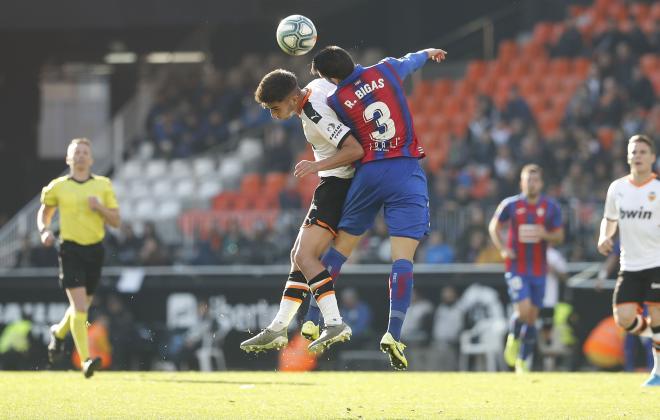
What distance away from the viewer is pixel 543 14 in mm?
26000

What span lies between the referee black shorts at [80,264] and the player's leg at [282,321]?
359 centimetres

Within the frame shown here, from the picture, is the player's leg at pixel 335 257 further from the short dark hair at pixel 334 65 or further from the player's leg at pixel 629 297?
the player's leg at pixel 629 297

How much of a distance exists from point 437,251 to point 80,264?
7.02 metres

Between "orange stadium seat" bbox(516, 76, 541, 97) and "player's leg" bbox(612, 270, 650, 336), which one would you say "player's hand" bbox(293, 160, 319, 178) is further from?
"orange stadium seat" bbox(516, 76, 541, 97)

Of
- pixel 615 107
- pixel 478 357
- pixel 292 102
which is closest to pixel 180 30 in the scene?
pixel 615 107

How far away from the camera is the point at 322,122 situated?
30.7ft

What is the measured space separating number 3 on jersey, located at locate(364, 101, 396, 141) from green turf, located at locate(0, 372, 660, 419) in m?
2.00

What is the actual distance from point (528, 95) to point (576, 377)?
11512mm

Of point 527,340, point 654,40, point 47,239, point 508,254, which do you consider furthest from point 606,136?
point 47,239

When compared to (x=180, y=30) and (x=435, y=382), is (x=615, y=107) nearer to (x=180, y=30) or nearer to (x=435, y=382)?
(x=435, y=382)

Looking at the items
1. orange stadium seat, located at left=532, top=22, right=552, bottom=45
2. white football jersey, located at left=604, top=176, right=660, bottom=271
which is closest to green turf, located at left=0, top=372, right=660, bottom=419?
white football jersey, located at left=604, top=176, right=660, bottom=271

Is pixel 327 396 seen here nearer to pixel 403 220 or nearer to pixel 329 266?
pixel 329 266

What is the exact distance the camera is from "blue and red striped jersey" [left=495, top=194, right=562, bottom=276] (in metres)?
15.1

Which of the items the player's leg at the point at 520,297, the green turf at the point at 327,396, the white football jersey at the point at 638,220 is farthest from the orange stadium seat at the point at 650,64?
the white football jersey at the point at 638,220
